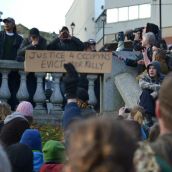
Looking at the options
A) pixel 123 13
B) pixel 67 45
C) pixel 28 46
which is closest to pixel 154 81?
pixel 28 46

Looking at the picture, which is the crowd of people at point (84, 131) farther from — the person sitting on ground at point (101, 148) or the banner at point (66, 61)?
the banner at point (66, 61)

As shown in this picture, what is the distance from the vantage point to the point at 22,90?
12.3 meters

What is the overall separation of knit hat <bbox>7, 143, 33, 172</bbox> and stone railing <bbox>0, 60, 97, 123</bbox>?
6.57 meters

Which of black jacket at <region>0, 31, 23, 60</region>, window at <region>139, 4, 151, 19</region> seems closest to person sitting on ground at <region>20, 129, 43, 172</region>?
black jacket at <region>0, 31, 23, 60</region>

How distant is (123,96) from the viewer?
1205cm

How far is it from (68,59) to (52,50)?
48cm

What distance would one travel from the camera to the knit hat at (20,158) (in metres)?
5.51

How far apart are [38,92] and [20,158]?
269 inches

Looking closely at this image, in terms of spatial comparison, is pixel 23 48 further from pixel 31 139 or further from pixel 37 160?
pixel 37 160

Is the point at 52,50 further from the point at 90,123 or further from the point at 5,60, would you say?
the point at 90,123

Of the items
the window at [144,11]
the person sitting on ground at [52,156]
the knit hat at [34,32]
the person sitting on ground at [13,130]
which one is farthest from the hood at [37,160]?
the window at [144,11]

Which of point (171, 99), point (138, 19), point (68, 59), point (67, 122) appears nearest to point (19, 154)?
point (67, 122)

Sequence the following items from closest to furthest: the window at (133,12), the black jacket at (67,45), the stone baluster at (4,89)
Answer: the stone baluster at (4,89) → the black jacket at (67,45) → the window at (133,12)

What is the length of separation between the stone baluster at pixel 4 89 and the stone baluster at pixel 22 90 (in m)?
0.20
